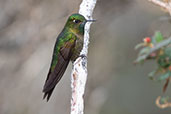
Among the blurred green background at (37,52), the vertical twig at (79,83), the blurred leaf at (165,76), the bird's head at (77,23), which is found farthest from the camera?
the blurred green background at (37,52)

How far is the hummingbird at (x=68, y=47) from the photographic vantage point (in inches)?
159

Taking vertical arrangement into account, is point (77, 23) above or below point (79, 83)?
above

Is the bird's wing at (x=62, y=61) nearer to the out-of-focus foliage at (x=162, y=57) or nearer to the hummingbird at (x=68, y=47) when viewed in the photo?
the hummingbird at (x=68, y=47)

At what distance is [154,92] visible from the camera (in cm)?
895

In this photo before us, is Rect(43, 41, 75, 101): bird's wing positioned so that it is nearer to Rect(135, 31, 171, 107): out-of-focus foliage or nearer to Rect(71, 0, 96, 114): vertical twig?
Rect(71, 0, 96, 114): vertical twig

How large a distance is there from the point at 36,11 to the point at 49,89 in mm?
3242

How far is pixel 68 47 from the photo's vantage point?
4.16 metres

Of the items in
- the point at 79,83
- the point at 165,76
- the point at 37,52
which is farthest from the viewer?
the point at 37,52

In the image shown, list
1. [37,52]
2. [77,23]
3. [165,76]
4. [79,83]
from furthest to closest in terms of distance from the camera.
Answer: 1. [37,52]
2. [77,23]
3. [79,83]
4. [165,76]

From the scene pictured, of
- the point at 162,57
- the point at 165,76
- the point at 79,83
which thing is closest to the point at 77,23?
the point at 79,83

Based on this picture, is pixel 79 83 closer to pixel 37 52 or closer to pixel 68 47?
pixel 68 47

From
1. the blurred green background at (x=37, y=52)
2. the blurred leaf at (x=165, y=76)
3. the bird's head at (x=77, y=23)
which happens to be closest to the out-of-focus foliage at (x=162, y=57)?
the blurred leaf at (x=165, y=76)

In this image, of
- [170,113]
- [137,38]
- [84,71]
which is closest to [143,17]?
[137,38]

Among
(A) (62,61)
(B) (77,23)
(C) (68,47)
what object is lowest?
(A) (62,61)
